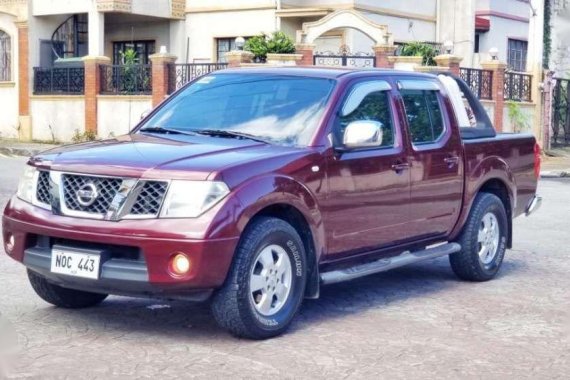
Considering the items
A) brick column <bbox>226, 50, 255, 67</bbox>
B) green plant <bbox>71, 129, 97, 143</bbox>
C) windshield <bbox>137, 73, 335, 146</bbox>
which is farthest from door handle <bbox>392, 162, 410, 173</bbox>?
green plant <bbox>71, 129, 97, 143</bbox>

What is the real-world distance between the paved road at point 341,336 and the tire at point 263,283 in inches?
5.4

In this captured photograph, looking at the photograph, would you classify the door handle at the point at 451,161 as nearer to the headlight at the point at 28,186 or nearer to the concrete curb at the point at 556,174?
the headlight at the point at 28,186

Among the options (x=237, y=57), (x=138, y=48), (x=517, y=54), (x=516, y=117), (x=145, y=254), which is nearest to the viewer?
(x=145, y=254)

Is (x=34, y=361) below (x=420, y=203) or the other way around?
below

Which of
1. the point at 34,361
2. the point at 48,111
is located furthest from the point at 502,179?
the point at 48,111

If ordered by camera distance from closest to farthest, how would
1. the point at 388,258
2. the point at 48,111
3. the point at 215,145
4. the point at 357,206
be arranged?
1. the point at 215,145
2. the point at 357,206
3. the point at 388,258
4. the point at 48,111

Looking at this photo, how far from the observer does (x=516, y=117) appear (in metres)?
27.3

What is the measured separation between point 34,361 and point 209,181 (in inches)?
54.2

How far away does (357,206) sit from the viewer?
6.91m

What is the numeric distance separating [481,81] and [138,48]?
418 inches

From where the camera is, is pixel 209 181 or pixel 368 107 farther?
pixel 368 107

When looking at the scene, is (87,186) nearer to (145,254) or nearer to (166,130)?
(145,254)

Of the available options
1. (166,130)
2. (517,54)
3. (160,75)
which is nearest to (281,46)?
(160,75)

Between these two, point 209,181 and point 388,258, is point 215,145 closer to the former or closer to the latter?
point 209,181
